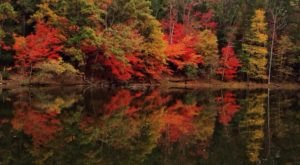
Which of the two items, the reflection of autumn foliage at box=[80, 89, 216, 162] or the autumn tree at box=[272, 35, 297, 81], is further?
the autumn tree at box=[272, 35, 297, 81]

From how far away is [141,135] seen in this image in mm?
17078

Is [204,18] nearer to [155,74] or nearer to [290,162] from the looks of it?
[155,74]

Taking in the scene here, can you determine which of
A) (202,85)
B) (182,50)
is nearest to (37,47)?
(182,50)

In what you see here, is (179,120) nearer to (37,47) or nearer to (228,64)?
(37,47)

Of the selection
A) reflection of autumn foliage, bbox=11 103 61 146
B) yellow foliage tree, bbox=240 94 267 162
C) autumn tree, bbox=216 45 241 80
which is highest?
autumn tree, bbox=216 45 241 80

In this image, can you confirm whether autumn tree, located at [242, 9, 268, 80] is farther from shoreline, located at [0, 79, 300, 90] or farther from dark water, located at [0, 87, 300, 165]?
dark water, located at [0, 87, 300, 165]

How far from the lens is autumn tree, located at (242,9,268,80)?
5931 centimetres

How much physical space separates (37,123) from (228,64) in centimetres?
4266

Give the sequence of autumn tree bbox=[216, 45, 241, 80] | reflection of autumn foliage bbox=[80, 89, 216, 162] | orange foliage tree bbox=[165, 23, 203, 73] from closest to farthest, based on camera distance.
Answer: reflection of autumn foliage bbox=[80, 89, 216, 162]
orange foliage tree bbox=[165, 23, 203, 73]
autumn tree bbox=[216, 45, 241, 80]

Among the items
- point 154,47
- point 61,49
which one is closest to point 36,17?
point 61,49

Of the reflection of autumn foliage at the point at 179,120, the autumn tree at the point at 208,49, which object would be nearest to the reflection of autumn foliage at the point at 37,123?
the reflection of autumn foliage at the point at 179,120

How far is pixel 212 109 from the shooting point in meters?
27.5

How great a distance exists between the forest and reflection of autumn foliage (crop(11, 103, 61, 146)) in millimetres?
19906

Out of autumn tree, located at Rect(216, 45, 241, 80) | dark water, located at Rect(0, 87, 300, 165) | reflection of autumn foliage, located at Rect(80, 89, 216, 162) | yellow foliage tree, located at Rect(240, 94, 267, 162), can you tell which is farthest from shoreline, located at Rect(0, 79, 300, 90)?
yellow foliage tree, located at Rect(240, 94, 267, 162)
